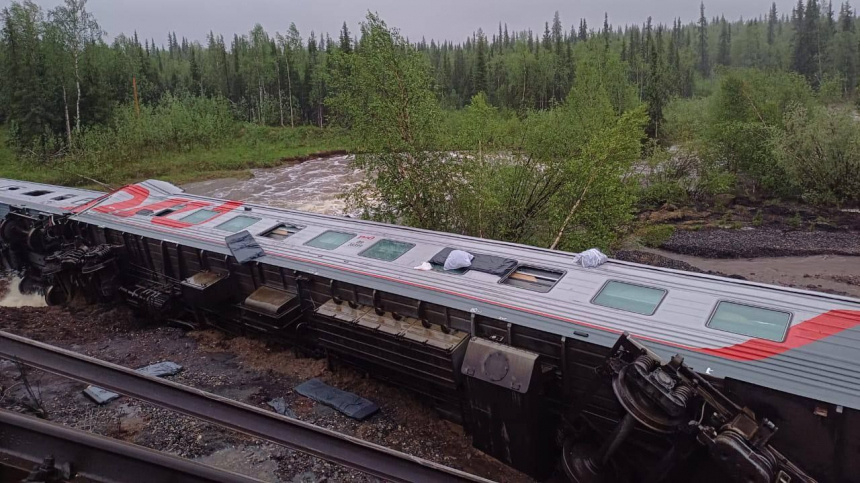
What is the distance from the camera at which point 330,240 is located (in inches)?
421

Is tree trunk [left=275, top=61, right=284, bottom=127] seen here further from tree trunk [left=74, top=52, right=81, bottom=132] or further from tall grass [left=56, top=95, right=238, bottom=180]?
tree trunk [left=74, top=52, right=81, bottom=132]

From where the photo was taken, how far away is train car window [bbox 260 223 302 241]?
440 inches

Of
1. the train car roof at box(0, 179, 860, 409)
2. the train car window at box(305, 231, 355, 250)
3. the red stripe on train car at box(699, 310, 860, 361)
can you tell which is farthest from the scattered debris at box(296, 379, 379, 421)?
the red stripe on train car at box(699, 310, 860, 361)

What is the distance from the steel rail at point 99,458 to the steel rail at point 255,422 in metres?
0.97

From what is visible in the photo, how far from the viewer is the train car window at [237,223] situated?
1167 centimetres

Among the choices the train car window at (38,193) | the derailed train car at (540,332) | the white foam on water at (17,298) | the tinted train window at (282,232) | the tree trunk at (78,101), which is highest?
the tree trunk at (78,101)

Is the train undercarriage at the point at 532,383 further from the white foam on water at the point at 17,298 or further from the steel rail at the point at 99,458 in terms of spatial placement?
the steel rail at the point at 99,458

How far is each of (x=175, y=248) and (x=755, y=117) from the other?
31.6 metres

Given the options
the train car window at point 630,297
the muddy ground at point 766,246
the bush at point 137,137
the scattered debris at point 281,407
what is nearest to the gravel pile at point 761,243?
the muddy ground at point 766,246

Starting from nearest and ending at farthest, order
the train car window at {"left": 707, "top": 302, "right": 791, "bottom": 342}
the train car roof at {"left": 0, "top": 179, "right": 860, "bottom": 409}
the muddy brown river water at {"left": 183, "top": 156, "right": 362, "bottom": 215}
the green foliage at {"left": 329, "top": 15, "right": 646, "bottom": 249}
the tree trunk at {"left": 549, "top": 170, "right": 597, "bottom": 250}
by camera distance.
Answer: the train car roof at {"left": 0, "top": 179, "right": 860, "bottom": 409} < the train car window at {"left": 707, "top": 302, "right": 791, "bottom": 342} < the green foliage at {"left": 329, "top": 15, "right": 646, "bottom": 249} < the tree trunk at {"left": 549, "top": 170, "right": 597, "bottom": 250} < the muddy brown river water at {"left": 183, "top": 156, "right": 362, "bottom": 215}

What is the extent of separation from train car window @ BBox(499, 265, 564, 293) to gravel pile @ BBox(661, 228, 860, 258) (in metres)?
15.2

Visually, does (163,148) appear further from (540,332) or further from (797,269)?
(540,332)

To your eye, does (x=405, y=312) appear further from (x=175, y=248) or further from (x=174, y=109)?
(x=174, y=109)

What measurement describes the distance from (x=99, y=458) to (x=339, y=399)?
5.04 meters
